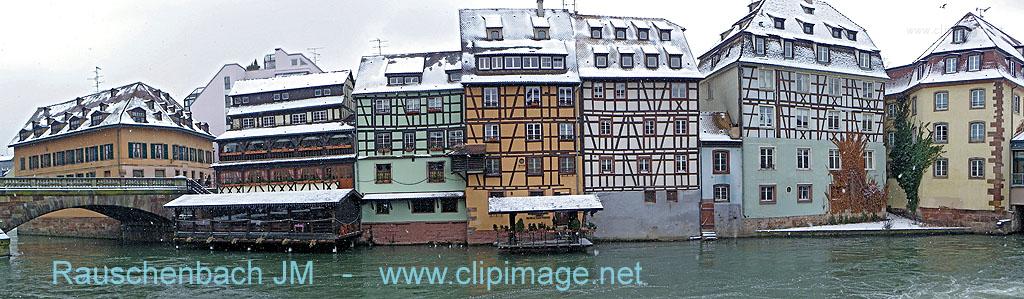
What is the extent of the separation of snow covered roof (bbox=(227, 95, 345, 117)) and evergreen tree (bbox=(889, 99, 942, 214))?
3325cm

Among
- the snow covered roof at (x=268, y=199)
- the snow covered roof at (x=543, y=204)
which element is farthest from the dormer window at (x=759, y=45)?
the snow covered roof at (x=268, y=199)

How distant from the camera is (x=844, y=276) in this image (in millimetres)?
26375

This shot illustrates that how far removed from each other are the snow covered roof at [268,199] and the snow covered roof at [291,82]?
724 cm

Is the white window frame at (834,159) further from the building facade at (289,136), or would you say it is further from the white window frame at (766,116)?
the building facade at (289,136)

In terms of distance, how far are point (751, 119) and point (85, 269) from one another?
110 feet

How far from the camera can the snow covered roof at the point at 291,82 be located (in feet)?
141

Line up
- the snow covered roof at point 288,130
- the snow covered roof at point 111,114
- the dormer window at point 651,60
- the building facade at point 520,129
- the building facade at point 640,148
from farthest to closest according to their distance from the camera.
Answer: the snow covered roof at point 111,114
the snow covered roof at point 288,130
the dormer window at point 651,60
the building facade at point 640,148
the building facade at point 520,129

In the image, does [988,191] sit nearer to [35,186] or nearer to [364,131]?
[364,131]

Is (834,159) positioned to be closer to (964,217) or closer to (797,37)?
(797,37)

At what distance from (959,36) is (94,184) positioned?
1935 inches

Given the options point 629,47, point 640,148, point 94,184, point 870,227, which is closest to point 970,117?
point 870,227

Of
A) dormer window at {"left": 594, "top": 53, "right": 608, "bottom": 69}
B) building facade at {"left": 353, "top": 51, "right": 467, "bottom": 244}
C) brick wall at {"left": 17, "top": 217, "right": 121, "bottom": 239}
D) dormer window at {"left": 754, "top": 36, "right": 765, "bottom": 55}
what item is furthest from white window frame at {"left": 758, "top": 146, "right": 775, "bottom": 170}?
brick wall at {"left": 17, "top": 217, "right": 121, "bottom": 239}

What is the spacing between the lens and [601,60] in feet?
129

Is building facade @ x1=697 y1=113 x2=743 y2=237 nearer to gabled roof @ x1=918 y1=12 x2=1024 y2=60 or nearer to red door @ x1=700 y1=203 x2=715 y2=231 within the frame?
red door @ x1=700 y1=203 x2=715 y2=231
